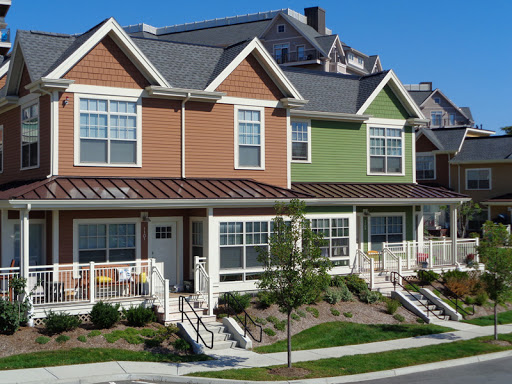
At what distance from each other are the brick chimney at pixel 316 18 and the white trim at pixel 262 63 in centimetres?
5672

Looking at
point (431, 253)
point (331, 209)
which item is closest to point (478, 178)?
point (431, 253)

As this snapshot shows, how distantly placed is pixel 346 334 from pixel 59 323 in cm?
881

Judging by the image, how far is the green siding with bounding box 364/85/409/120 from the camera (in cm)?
3044

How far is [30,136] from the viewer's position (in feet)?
77.4

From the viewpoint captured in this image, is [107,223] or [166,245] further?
[166,245]

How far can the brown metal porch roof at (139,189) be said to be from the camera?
66.0 ft

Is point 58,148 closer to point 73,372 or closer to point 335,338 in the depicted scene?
point 73,372

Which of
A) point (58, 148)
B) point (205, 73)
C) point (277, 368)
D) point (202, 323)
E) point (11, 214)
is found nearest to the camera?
point (277, 368)

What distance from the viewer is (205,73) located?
2530 centimetres

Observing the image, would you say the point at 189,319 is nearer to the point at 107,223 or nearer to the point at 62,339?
the point at 62,339

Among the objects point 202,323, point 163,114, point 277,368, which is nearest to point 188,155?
point 163,114

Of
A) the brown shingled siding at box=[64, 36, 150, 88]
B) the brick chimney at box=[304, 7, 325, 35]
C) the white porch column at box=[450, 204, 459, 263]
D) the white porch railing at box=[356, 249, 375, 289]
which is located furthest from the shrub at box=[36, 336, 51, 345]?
the brick chimney at box=[304, 7, 325, 35]

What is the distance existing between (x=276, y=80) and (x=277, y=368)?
41.4 ft

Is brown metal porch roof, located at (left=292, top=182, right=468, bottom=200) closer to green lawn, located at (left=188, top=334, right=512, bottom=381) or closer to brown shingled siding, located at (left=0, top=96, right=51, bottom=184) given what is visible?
green lawn, located at (left=188, top=334, right=512, bottom=381)
